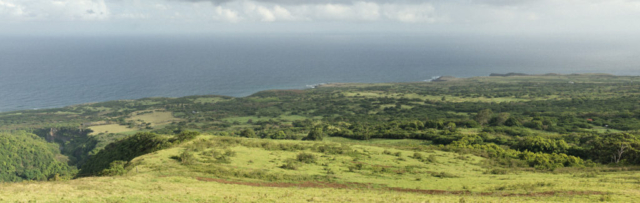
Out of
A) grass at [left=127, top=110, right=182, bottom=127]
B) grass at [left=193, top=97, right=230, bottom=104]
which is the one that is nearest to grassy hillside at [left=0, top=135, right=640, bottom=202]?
grass at [left=127, top=110, right=182, bottom=127]

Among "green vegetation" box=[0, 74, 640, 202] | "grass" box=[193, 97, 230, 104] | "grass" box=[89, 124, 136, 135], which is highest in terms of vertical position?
"green vegetation" box=[0, 74, 640, 202]

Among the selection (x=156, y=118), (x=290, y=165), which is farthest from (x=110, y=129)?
(x=290, y=165)

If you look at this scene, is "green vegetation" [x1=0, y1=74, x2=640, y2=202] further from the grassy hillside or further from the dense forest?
the dense forest

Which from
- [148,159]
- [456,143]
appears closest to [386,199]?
[148,159]

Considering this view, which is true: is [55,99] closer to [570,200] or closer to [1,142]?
[1,142]

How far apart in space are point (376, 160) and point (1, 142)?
9396cm

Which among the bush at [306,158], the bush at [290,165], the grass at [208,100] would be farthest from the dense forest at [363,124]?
the bush at [306,158]

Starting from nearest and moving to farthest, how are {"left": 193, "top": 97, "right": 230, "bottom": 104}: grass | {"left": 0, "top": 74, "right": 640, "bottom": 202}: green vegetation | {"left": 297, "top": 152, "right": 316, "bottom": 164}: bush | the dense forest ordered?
{"left": 0, "top": 74, "right": 640, "bottom": 202}: green vegetation → {"left": 297, "top": 152, "right": 316, "bottom": 164}: bush → the dense forest → {"left": 193, "top": 97, "right": 230, "bottom": 104}: grass

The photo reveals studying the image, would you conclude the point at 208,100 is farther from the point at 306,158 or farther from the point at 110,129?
the point at 306,158

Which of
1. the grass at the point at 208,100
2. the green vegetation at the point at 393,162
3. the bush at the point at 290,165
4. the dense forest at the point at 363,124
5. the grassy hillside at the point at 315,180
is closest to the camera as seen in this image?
the grassy hillside at the point at 315,180

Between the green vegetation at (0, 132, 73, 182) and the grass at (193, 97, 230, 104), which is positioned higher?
the grass at (193, 97, 230, 104)

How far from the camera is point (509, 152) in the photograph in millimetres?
44156

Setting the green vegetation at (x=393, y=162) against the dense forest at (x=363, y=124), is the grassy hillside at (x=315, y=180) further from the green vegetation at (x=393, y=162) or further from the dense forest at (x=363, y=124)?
the dense forest at (x=363, y=124)

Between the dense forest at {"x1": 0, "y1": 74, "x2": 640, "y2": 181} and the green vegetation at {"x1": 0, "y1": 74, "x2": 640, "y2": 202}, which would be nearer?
the green vegetation at {"x1": 0, "y1": 74, "x2": 640, "y2": 202}
